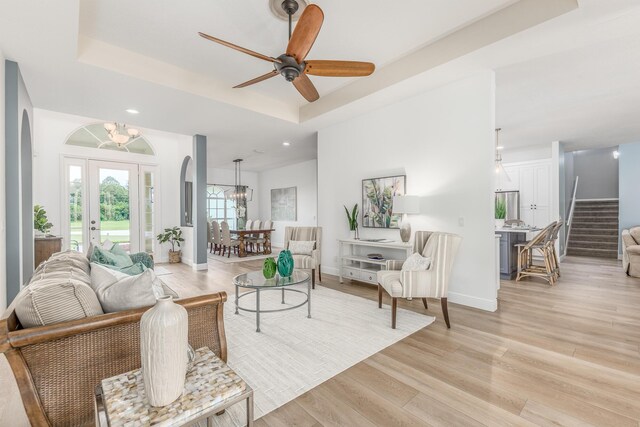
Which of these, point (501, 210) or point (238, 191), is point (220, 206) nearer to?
point (238, 191)

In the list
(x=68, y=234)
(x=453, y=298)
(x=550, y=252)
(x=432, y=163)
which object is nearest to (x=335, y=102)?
(x=432, y=163)

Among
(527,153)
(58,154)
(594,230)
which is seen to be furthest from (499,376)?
(594,230)

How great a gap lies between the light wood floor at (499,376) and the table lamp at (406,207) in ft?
3.31

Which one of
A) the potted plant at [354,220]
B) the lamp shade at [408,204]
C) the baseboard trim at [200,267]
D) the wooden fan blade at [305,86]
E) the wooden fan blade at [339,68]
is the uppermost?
the wooden fan blade at [339,68]

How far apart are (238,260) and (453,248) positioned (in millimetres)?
5378

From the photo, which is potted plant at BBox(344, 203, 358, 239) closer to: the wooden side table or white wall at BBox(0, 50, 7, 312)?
white wall at BBox(0, 50, 7, 312)

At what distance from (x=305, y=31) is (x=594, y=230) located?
9.74 metres

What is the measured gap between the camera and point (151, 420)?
0.98m

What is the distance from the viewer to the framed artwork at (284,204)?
9477mm

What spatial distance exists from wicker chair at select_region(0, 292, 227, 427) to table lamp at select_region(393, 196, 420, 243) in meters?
Result: 3.28

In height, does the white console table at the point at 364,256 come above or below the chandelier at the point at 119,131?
below

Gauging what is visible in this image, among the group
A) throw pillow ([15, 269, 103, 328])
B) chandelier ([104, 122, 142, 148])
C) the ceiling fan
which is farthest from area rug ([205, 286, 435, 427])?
chandelier ([104, 122, 142, 148])

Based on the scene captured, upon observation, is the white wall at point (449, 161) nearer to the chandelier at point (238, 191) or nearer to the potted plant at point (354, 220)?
the potted plant at point (354, 220)

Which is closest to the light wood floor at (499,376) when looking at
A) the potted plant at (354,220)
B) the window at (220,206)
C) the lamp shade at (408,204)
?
the lamp shade at (408,204)
